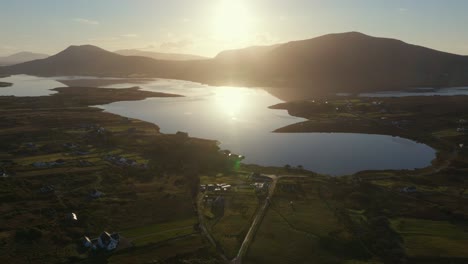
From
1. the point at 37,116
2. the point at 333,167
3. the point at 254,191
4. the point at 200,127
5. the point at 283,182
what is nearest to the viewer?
the point at 254,191

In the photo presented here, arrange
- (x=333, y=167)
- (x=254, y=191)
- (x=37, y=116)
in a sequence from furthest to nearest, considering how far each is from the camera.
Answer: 1. (x=37, y=116)
2. (x=333, y=167)
3. (x=254, y=191)

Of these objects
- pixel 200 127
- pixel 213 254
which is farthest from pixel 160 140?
pixel 213 254

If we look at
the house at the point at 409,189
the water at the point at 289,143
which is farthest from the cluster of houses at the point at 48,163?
the house at the point at 409,189

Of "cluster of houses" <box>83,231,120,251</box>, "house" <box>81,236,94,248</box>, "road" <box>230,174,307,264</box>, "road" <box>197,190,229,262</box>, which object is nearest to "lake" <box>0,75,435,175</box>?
"road" <box>230,174,307,264</box>

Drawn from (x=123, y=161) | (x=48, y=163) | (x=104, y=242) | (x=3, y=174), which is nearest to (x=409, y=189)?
(x=104, y=242)

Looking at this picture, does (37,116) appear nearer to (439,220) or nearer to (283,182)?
(283,182)

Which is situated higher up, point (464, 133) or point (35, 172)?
point (464, 133)

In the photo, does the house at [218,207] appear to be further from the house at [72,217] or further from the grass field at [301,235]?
the house at [72,217]

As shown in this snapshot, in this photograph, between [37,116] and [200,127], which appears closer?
[200,127]
